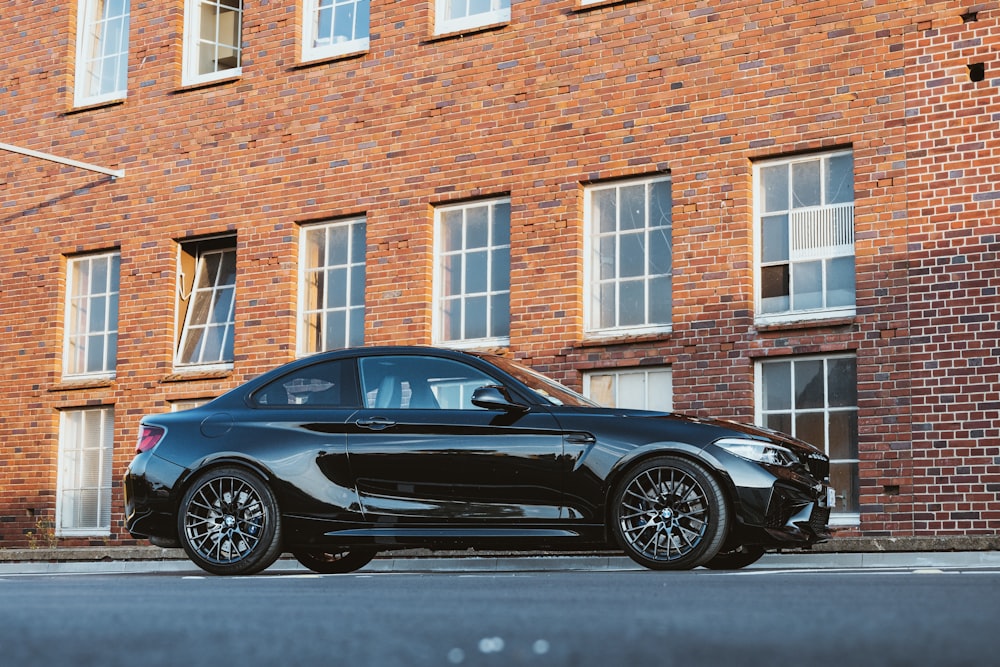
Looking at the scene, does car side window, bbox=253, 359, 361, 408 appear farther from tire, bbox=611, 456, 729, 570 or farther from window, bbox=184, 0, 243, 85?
window, bbox=184, 0, 243, 85

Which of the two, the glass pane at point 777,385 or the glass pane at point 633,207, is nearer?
the glass pane at point 777,385

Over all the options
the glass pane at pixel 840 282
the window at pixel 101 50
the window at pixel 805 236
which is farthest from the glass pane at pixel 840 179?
the window at pixel 101 50

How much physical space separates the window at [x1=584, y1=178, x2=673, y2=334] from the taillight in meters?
6.72

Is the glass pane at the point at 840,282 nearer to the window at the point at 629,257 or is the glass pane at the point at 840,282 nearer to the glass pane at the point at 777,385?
the glass pane at the point at 777,385

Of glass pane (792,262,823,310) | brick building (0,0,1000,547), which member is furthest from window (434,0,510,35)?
glass pane (792,262,823,310)

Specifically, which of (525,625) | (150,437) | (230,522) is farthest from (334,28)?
(525,625)

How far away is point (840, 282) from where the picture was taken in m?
14.5

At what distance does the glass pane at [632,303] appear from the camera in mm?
15727

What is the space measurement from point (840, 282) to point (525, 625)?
10.4 meters

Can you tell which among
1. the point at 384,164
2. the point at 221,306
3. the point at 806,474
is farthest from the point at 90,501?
the point at 806,474

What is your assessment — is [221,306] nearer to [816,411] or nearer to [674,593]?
[816,411]

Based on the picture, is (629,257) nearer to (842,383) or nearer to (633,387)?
(633,387)

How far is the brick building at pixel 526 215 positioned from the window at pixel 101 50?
0.14 feet

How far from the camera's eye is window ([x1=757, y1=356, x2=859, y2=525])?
14.2 m
